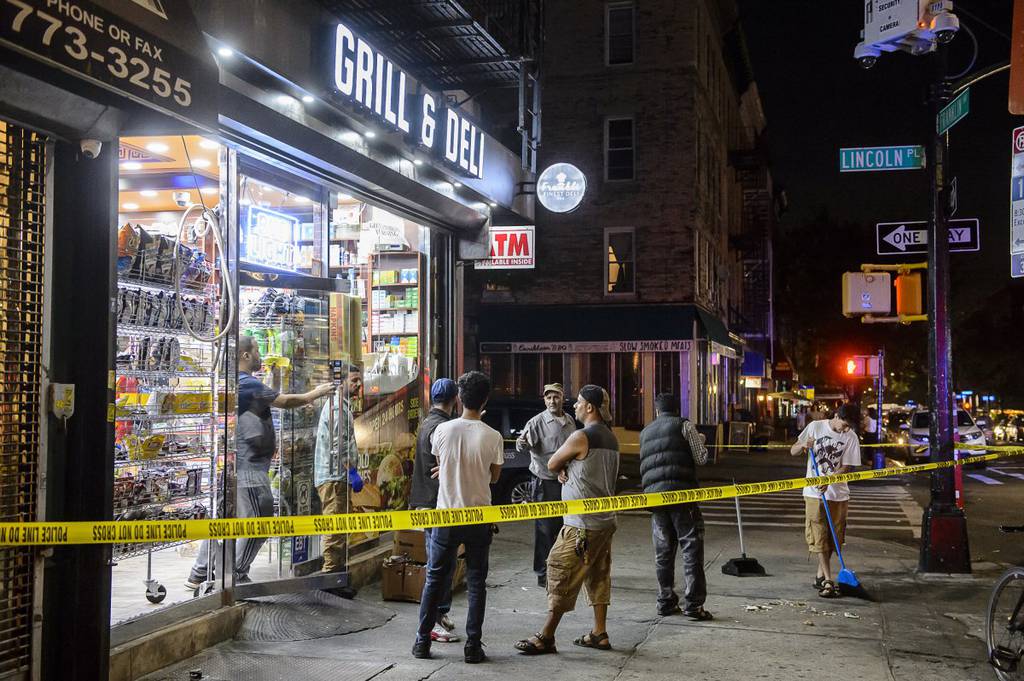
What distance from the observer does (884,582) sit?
33.7 feet

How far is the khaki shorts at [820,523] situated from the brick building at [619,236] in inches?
739

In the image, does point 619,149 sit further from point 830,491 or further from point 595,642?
point 595,642

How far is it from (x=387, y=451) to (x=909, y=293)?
25.4 ft

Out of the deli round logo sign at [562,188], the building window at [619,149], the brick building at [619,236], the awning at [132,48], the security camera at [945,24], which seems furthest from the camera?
the building window at [619,149]

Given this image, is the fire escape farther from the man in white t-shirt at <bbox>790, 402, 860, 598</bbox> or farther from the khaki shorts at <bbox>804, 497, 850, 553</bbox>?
the khaki shorts at <bbox>804, 497, 850, 553</bbox>

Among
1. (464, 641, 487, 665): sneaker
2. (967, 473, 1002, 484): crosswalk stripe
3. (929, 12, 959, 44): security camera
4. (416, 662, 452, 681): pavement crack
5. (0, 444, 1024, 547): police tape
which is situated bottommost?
(967, 473, 1002, 484): crosswalk stripe

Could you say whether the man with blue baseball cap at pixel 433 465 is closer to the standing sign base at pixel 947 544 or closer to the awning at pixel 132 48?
the awning at pixel 132 48

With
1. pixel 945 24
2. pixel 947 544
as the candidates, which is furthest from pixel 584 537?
pixel 945 24

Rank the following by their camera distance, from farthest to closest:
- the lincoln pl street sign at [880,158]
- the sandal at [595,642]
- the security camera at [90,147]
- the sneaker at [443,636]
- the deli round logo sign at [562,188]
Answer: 1. the deli round logo sign at [562,188]
2. the lincoln pl street sign at [880,158]
3. the sneaker at [443,636]
4. the sandal at [595,642]
5. the security camera at [90,147]

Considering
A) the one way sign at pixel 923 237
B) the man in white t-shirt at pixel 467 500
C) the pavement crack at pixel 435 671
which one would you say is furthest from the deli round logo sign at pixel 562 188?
the pavement crack at pixel 435 671

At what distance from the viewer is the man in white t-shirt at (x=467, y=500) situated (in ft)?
22.9

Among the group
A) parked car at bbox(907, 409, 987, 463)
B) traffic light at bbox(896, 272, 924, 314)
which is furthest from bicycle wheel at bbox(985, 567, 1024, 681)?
parked car at bbox(907, 409, 987, 463)

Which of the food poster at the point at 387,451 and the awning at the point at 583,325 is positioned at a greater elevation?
the awning at the point at 583,325

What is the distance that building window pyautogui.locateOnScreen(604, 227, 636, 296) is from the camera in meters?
29.2
